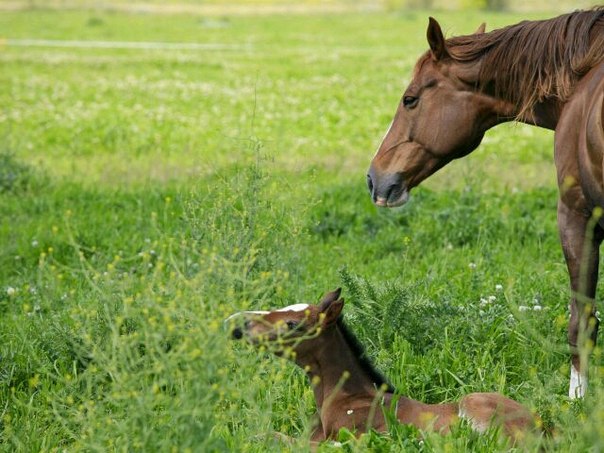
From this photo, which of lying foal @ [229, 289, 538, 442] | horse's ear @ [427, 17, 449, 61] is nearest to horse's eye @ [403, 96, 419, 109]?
horse's ear @ [427, 17, 449, 61]

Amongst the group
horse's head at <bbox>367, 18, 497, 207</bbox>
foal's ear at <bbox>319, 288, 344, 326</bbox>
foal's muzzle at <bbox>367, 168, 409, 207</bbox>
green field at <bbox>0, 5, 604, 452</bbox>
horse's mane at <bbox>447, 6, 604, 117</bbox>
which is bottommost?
green field at <bbox>0, 5, 604, 452</bbox>

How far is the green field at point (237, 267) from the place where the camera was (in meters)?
4.15

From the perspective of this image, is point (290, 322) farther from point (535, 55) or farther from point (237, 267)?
point (535, 55)

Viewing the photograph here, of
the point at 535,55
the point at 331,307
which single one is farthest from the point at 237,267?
the point at 535,55

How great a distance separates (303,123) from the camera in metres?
16.0

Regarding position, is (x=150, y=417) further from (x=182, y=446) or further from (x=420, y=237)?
(x=420, y=237)

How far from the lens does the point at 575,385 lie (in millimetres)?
5660

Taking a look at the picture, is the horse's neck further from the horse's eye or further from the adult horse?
the horse's eye

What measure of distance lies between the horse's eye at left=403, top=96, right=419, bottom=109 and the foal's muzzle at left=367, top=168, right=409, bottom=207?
402 millimetres

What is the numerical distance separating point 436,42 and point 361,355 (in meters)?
1.84

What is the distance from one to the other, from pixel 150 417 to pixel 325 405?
3.87 ft

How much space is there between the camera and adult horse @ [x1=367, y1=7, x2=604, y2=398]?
5.45 metres

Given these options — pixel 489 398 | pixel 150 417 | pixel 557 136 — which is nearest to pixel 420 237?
pixel 557 136

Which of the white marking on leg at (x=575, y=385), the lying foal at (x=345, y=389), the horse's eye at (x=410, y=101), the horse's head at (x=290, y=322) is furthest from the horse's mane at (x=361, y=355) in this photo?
the horse's eye at (x=410, y=101)
